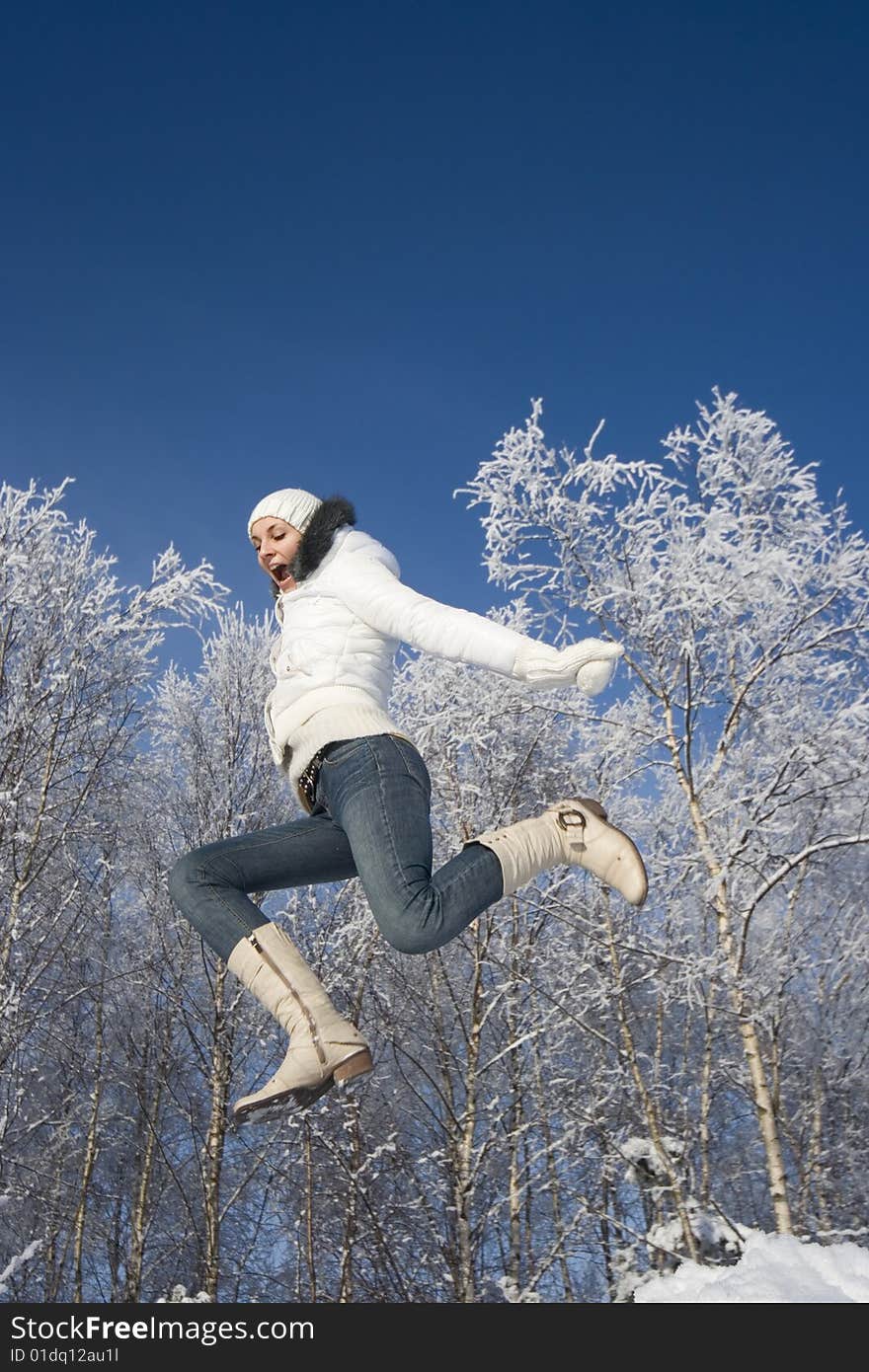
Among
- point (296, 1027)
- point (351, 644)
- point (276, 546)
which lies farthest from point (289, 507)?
point (296, 1027)

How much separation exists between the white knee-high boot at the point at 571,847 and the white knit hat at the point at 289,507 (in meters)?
0.93

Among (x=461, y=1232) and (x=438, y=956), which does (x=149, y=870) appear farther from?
(x=461, y=1232)

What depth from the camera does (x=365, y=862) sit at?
1.98 m

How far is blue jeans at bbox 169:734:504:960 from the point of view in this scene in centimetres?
194

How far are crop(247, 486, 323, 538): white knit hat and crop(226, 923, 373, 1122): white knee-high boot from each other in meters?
1.01

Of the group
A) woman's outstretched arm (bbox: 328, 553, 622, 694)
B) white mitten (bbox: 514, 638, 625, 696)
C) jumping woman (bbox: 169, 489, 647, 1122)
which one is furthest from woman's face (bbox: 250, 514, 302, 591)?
white mitten (bbox: 514, 638, 625, 696)

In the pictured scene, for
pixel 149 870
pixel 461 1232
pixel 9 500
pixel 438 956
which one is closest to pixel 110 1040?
pixel 149 870

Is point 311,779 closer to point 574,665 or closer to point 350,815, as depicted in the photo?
point 350,815

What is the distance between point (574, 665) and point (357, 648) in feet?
1.82

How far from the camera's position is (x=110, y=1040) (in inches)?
489

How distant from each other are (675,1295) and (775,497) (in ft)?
17.6

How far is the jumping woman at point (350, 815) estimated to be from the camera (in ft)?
6.41

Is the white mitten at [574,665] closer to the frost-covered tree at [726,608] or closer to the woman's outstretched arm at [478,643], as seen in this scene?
the woman's outstretched arm at [478,643]

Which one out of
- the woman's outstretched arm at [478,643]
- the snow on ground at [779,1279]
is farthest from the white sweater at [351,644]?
the snow on ground at [779,1279]
